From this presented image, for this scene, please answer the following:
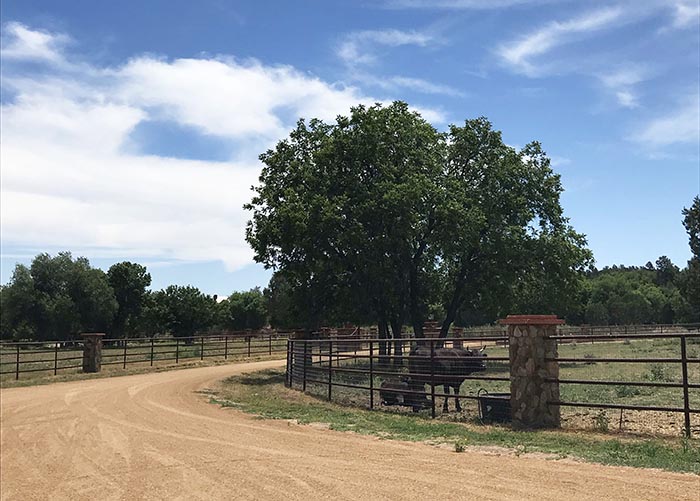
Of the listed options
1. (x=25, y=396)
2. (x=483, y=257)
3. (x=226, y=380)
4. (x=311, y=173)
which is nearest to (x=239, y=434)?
(x=25, y=396)

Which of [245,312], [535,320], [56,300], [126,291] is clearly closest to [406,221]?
[535,320]

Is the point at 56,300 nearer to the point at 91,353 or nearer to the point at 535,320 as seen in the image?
the point at 91,353

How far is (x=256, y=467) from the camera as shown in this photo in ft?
26.8

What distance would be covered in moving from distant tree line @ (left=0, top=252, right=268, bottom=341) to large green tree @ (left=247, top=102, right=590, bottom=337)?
3832 cm

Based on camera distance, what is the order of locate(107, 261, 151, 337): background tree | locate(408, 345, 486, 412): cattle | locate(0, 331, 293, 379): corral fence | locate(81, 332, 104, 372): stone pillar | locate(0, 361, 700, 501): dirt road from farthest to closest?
locate(107, 261, 151, 337): background tree → locate(81, 332, 104, 372): stone pillar → locate(0, 331, 293, 379): corral fence → locate(408, 345, 486, 412): cattle → locate(0, 361, 700, 501): dirt road

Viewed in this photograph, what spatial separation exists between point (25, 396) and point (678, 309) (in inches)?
3551

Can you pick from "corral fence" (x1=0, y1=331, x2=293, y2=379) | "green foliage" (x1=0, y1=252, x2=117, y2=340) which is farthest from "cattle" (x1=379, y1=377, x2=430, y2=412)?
"green foliage" (x1=0, y1=252, x2=117, y2=340)

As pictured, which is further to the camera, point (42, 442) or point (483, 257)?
point (483, 257)

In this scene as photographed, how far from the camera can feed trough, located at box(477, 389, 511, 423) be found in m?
11.3

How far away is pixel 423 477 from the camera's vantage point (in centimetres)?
721

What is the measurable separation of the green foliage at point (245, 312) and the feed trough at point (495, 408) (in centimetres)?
8000

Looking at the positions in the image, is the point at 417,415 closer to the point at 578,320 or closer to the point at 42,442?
the point at 42,442

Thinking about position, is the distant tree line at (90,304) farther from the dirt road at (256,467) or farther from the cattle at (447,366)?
the cattle at (447,366)

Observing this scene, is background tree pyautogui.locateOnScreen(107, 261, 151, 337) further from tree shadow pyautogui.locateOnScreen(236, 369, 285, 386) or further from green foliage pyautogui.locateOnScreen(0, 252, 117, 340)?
tree shadow pyautogui.locateOnScreen(236, 369, 285, 386)
